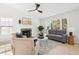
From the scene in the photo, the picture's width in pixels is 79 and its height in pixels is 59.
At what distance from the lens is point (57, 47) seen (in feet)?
13.7

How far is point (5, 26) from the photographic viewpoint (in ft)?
8.91

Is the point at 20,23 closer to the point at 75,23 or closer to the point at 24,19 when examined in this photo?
the point at 24,19

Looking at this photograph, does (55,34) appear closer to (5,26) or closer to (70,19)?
(70,19)

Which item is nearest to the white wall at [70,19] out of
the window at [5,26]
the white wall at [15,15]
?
the white wall at [15,15]

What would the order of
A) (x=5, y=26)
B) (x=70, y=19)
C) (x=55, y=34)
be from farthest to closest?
(x=70, y=19) < (x=55, y=34) < (x=5, y=26)

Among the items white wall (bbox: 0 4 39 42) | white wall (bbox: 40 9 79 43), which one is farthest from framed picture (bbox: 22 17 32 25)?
white wall (bbox: 40 9 79 43)

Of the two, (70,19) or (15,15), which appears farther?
(70,19)

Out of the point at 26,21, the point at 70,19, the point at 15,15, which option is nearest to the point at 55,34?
the point at 70,19

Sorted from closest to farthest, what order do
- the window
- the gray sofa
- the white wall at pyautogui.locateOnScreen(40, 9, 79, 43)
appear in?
the window
the white wall at pyautogui.locateOnScreen(40, 9, 79, 43)
the gray sofa

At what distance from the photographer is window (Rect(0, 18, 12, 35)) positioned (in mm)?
2697

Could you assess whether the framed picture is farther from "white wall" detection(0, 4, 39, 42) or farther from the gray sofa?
the gray sofa

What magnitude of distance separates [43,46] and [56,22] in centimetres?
160

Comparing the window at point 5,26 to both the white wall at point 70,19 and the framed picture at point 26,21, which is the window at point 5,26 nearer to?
the framed picture at point 26,21
